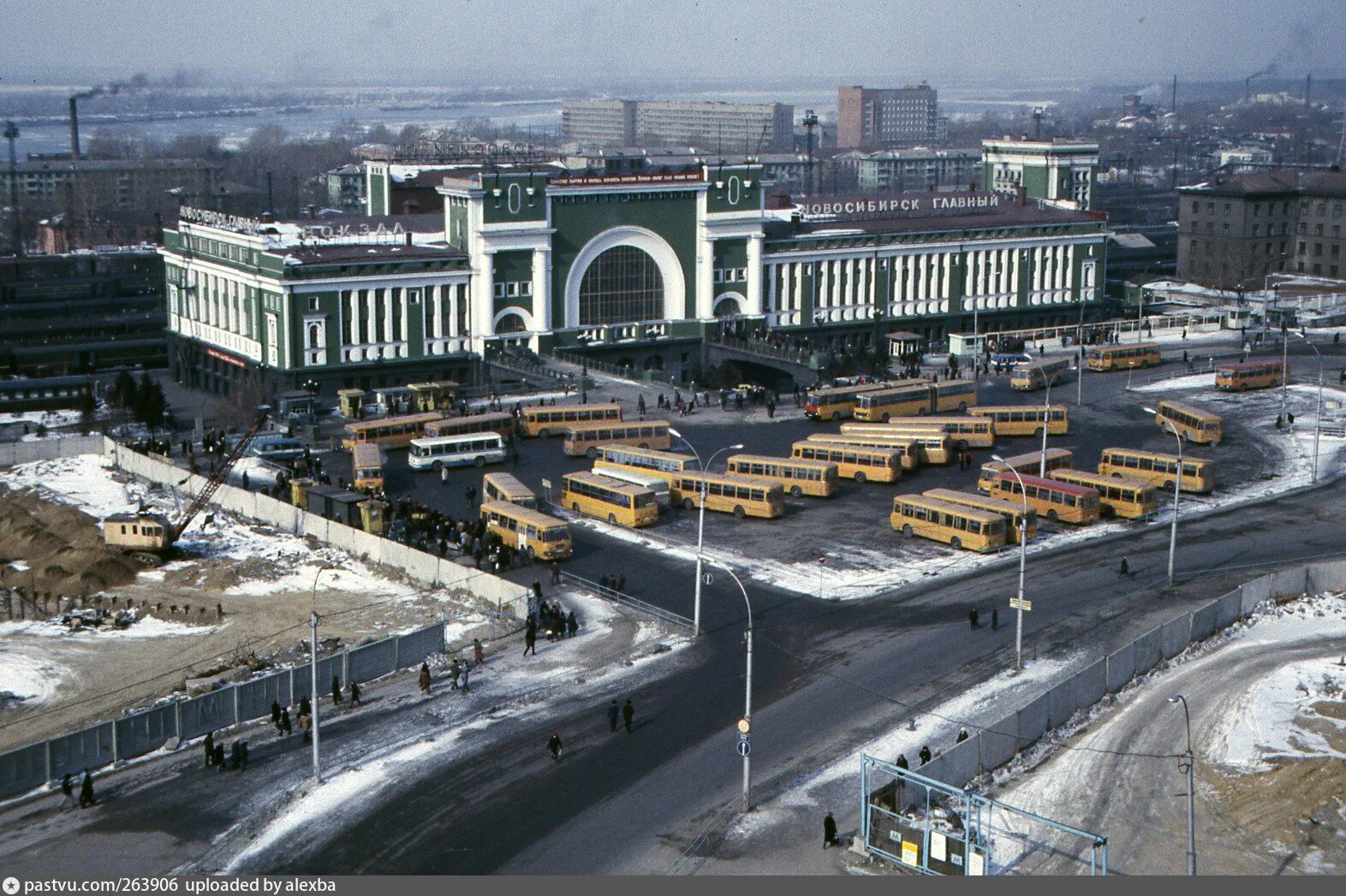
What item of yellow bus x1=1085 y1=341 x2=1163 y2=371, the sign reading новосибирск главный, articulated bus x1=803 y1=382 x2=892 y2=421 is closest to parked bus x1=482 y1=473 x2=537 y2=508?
articulated bus x1=803 y1=382 x2=892 y2=421

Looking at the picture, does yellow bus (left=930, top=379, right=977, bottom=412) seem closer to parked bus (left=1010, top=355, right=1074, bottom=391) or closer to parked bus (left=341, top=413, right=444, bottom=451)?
parked bus (left=1010, top=355, right=1074, bottom=391)

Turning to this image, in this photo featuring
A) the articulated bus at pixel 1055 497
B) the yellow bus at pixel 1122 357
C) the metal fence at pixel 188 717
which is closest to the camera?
the metal fence at pixel 188 717

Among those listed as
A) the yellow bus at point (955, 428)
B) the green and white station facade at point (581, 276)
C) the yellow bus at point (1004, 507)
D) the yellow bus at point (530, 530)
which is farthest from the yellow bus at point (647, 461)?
the green and white station facade at point (581, 276)

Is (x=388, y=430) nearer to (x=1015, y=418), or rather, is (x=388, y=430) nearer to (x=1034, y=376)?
(x=1015, y=418)

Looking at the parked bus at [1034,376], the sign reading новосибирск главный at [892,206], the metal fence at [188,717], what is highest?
the sign reading новосибирск главный at [892,206]

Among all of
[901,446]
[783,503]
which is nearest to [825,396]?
[901,446]

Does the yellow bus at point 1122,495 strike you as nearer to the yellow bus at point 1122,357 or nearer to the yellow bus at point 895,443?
the yellow bus at point 895,443
